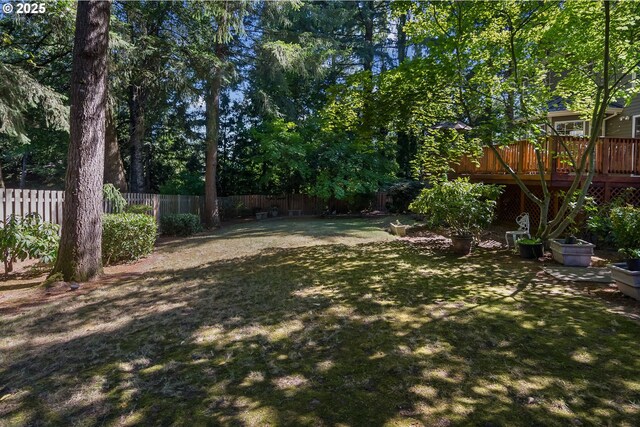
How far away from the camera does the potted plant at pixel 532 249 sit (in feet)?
23.5

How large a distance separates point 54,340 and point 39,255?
2.96 meters

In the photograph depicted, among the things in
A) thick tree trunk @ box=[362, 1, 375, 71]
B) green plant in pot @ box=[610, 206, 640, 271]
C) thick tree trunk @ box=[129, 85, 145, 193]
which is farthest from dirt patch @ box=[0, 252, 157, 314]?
thick tree trunk @ box=[362, 1, 375, 71]

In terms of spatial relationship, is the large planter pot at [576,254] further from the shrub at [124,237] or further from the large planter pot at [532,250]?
the shrub at [124,237]

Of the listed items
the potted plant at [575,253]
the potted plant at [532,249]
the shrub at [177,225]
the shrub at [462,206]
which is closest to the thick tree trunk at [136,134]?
the shrub at [177,225]

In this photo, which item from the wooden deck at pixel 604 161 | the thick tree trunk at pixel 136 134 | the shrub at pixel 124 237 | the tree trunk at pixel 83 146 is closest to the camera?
the tree trunk at pixel 83 146

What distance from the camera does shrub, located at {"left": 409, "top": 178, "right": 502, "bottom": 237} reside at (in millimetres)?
7762

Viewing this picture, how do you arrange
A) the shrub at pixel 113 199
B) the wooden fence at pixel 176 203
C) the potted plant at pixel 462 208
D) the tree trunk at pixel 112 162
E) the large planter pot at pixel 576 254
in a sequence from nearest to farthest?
1. the large planter pot at pixel 576 254
2. the wooden fence at pixel 176 203
3. the potted plant at pixel 462 208
4. the shrub at pixel 113 199
5. the tree trunk at pixel 112 162

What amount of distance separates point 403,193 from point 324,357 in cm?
1601

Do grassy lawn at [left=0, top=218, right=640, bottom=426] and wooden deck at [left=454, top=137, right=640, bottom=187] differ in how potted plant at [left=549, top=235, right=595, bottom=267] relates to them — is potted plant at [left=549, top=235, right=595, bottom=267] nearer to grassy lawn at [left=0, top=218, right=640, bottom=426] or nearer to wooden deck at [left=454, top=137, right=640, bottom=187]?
grassy lawn at [left=0, top=218, right=640, bottom=426]

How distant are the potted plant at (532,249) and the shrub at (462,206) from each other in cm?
87

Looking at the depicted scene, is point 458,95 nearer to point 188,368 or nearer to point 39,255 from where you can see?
point 188,368

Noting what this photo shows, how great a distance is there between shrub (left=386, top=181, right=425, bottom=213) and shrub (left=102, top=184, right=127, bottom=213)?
12.3 m

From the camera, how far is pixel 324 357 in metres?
3.11

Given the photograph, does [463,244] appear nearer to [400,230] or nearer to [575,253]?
[575,253]
